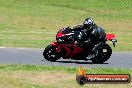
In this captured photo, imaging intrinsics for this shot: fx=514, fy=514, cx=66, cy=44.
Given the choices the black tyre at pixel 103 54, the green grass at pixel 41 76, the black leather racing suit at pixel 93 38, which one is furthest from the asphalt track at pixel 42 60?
the green grass at pixel 41 76

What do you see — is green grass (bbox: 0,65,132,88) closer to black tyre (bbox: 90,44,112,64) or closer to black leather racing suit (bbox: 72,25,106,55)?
black tyre (bbox: 90,44,112,64)

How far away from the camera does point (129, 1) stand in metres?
55.5

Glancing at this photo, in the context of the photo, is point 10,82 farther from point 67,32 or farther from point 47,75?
point 67,32

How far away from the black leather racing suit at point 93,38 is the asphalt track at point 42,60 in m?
0.64

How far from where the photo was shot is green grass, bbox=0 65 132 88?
511 inches

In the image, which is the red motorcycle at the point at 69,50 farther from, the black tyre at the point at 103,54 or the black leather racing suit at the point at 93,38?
the black leather racing suit at the point at 93,38

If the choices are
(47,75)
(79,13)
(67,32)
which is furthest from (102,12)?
(47,75)

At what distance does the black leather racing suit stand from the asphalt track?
0.64 m

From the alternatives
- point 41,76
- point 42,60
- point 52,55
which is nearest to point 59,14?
point 42,60

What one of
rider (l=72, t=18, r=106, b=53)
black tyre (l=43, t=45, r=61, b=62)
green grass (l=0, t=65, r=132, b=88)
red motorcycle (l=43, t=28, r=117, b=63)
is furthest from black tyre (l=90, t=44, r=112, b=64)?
green grass (l=0, t=65, r=132, b=88)

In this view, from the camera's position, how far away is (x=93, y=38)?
61.1ft

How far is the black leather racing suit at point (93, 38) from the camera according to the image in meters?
18.5

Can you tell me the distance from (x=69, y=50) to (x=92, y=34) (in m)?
1.04

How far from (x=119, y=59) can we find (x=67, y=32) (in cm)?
250
